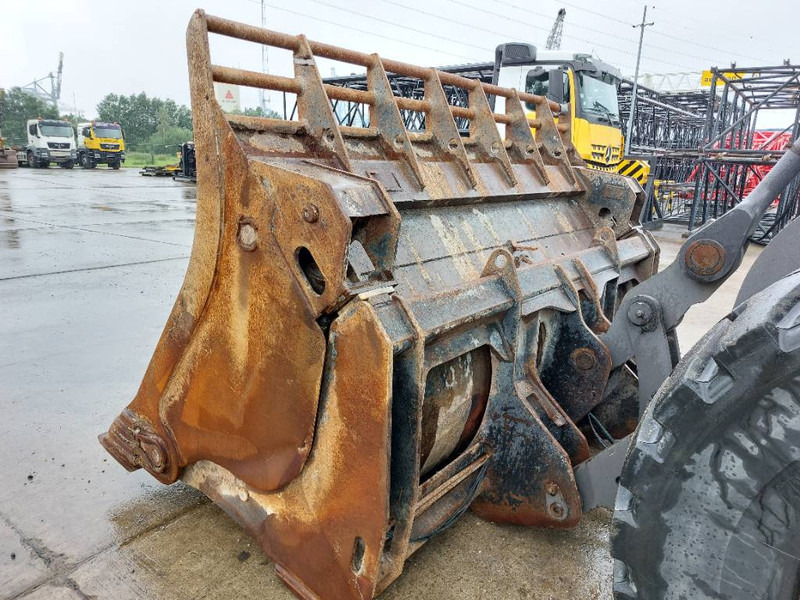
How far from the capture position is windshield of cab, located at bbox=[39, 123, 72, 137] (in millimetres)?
28969

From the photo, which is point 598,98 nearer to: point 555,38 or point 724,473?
point 724,473

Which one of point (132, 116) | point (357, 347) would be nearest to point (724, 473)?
point (357, 347)

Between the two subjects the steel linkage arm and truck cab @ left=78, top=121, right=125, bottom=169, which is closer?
the steel linkage arm

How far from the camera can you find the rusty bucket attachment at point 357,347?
1.74 metres

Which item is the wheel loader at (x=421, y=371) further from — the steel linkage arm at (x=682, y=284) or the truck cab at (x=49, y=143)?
the truck cab at (x=49, y=143)

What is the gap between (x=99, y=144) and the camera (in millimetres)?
31422

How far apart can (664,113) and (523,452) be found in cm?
2956

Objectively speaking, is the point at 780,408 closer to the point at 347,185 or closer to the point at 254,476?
the point at 347,185

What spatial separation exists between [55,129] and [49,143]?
2.63ft

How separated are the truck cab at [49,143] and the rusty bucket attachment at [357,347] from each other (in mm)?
31895

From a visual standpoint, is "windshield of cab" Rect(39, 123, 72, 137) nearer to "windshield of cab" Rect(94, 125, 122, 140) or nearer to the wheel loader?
"windshield of cab" Rect(94, 125, 122, 140)

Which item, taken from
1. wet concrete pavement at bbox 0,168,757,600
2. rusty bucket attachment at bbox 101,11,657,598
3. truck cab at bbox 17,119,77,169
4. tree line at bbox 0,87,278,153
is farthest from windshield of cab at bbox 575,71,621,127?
tree line at bbox 0,87,278,153

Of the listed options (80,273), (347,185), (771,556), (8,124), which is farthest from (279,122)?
(8,124)

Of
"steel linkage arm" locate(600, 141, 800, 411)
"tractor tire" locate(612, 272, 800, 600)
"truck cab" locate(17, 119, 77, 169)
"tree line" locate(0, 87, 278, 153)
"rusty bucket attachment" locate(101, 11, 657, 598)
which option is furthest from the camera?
"tree line" locate(0, 87, 278, 153)
